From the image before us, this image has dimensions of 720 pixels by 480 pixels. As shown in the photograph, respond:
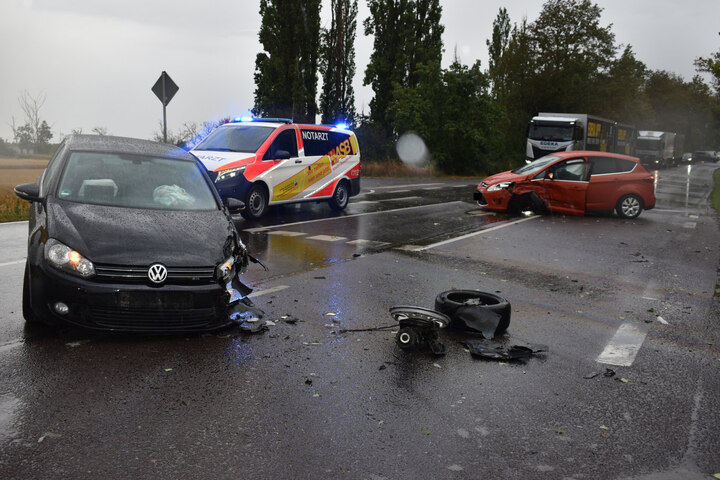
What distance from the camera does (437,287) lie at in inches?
301

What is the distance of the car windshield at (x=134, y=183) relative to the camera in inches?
230

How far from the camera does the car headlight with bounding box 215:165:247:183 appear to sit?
483 inches

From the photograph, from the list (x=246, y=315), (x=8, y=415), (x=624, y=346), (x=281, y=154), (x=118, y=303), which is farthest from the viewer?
(x=281, y=154)

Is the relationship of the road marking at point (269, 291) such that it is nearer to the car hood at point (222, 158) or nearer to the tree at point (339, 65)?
the car hood at point (222, 158)

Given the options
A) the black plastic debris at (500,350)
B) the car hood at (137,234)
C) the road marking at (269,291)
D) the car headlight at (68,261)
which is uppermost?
the car hood at (137,234)

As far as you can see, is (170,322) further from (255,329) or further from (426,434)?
(426,434)

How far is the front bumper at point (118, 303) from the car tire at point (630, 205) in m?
13.3

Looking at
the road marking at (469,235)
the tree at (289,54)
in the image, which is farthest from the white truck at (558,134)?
the road marking at (469,235)

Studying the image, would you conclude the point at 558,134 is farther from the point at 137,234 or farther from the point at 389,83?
the point at 137,234

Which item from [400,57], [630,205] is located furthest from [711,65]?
[400,57]

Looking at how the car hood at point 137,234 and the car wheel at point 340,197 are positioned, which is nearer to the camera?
the car hood at point 137,234

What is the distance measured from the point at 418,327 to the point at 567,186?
11582 millimetres

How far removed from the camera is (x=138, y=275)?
4.86 metres

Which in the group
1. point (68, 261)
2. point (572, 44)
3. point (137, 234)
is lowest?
point (68, 261)
